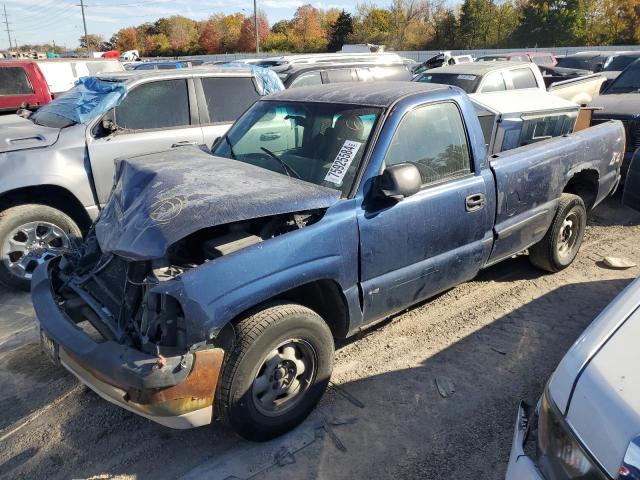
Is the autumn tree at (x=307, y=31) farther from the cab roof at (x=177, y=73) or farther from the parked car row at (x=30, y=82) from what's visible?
the cab roof at (x=177, y=73)

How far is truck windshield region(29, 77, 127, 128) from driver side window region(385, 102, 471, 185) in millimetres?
3332

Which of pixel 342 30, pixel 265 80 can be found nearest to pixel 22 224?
pixel 265 80

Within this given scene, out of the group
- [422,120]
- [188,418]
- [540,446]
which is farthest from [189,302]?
[422,120]

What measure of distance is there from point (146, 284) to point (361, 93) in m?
2.01

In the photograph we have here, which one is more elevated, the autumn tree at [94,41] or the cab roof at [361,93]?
the autumn tree at [94,41]

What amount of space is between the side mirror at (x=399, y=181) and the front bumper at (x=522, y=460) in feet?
4.38

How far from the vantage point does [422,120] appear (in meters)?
3.49

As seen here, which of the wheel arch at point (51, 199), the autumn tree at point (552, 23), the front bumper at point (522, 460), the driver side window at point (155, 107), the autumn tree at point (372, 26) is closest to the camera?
the front bumper at point (522, 460)

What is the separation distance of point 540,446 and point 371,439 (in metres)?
1.18

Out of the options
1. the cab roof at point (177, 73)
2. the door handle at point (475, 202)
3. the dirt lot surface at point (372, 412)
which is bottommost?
the dirt lot surface at point (372, 412)

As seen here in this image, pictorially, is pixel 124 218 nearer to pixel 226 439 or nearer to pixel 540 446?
pixel 226 439

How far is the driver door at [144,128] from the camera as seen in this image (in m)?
5.09

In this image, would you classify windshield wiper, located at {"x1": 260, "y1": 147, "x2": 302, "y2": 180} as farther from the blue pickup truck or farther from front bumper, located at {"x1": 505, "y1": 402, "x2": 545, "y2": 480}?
front bumper, located at {"x1": 505, "y1": 402, "x2": 545, "y2": 480}

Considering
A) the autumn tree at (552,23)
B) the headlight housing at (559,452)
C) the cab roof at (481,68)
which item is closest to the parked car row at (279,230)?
the headlight housing at (559,452)
